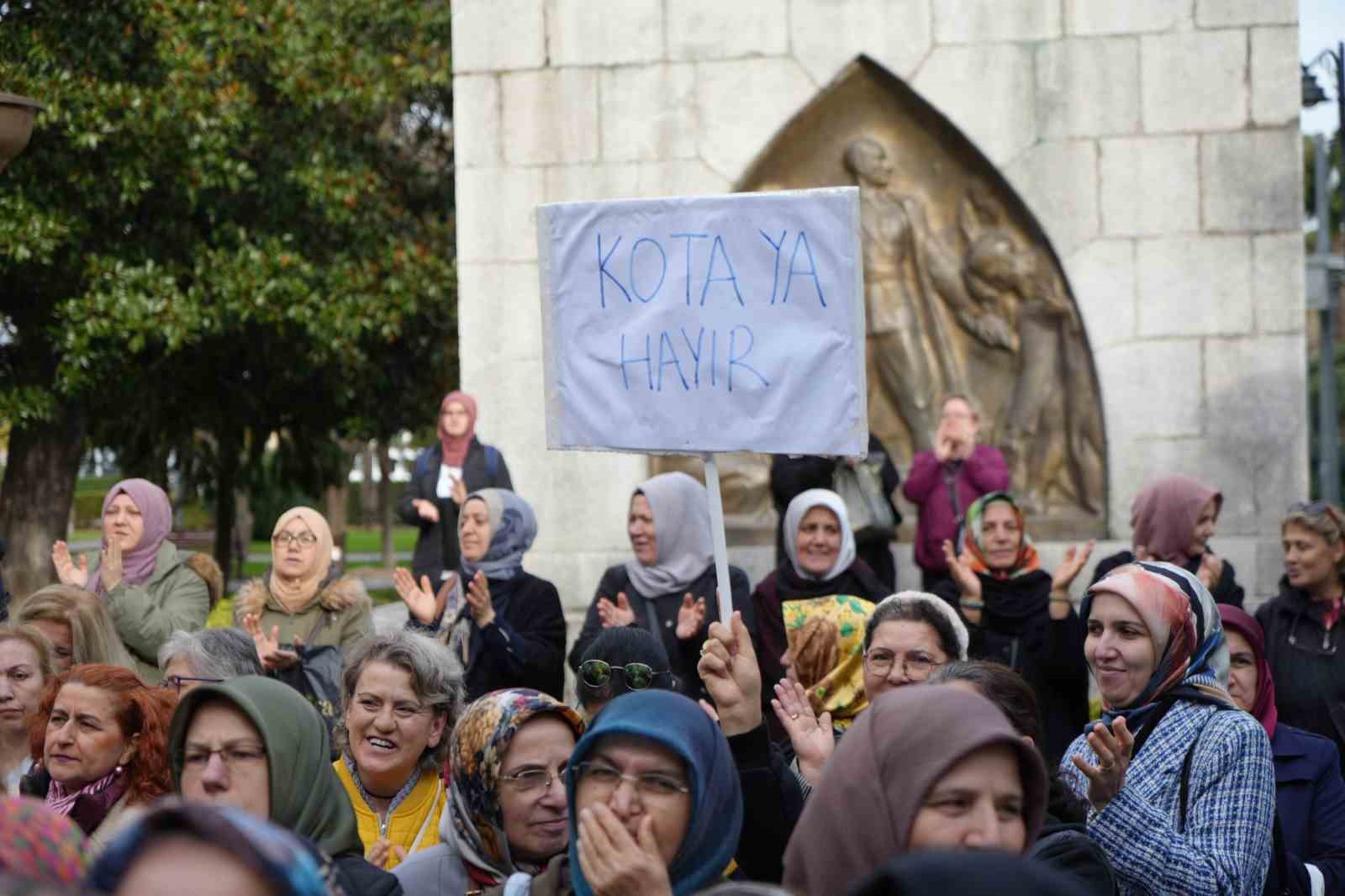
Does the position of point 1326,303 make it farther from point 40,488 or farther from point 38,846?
point 38,846

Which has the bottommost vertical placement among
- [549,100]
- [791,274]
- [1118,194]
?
[791,274]

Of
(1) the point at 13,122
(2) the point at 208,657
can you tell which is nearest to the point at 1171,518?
(2) the point at 208,657

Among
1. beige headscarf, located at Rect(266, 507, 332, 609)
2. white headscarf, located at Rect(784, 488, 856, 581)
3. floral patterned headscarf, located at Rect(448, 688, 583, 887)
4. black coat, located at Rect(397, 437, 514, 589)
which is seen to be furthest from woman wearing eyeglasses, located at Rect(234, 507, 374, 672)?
floral patterned headscarf, located at Rect(448, 688, 583, 887)

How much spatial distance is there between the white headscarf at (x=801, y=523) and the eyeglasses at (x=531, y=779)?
3.19m

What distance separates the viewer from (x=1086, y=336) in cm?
980

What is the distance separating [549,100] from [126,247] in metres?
6.67

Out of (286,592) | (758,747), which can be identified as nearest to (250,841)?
(758,747)

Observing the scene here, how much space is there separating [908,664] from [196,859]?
2929 mm

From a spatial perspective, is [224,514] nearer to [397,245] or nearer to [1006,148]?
[397,245]

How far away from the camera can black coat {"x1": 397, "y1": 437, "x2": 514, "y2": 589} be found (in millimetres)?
9148

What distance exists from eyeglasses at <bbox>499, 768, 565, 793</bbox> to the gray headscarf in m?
3.25

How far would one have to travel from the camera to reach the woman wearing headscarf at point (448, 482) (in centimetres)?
916

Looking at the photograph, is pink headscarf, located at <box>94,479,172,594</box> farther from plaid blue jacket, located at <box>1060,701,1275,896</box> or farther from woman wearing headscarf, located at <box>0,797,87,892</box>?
woman wearing headscarf, located at <box>0,797,87,892</box>

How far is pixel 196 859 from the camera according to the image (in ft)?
7.07
